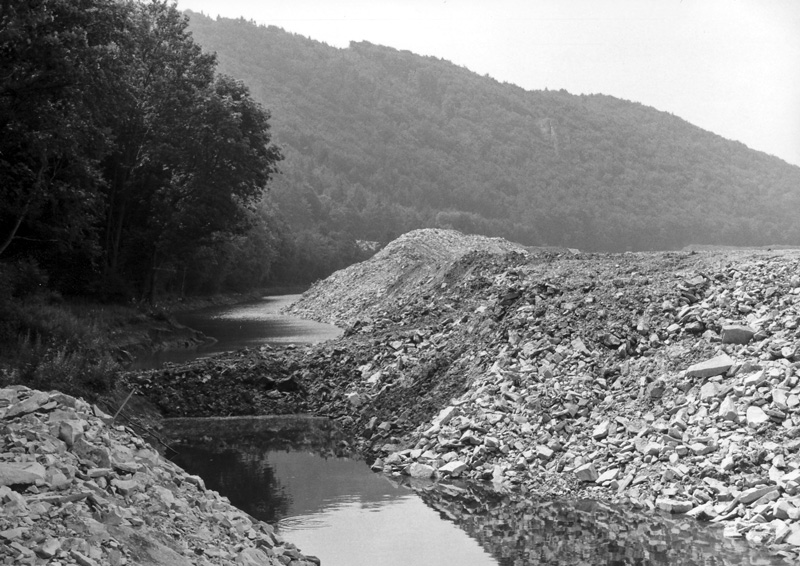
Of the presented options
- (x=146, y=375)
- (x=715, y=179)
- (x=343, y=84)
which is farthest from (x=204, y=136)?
(x=343, y=84)

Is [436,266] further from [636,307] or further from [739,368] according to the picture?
[739,368]

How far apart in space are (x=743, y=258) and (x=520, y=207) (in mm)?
114753

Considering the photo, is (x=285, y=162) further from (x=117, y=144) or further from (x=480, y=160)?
(x=117, y=144)

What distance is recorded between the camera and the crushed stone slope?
43.6 metres

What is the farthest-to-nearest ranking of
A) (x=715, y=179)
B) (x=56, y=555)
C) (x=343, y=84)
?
(x=343, y=84) < (x=715, y=179) < (x=56, y=555)

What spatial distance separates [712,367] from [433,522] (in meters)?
4.95

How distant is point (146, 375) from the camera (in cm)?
1938

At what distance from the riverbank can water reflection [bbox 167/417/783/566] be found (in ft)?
1.49

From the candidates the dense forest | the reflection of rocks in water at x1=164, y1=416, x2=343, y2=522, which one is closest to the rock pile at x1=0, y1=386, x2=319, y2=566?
the reflection of rocks in water at x1=164, y1=416, x2=343, y2=522

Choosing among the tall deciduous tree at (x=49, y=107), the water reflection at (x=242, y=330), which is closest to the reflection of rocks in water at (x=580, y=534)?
the tall deciduous tree at (x=49, y=107)

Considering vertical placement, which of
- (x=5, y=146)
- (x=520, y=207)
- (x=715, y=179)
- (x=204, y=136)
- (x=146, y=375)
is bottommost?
(x=146, y=375)

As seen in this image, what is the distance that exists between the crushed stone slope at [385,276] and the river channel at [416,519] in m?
23.9

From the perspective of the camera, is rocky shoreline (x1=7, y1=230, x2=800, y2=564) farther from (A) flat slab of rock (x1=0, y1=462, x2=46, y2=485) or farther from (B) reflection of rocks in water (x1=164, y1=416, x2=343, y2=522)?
(B) reflection of rocks in water (x1=164, y1=416, x2=343, y2=522)

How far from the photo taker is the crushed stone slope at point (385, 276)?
43594 mm
